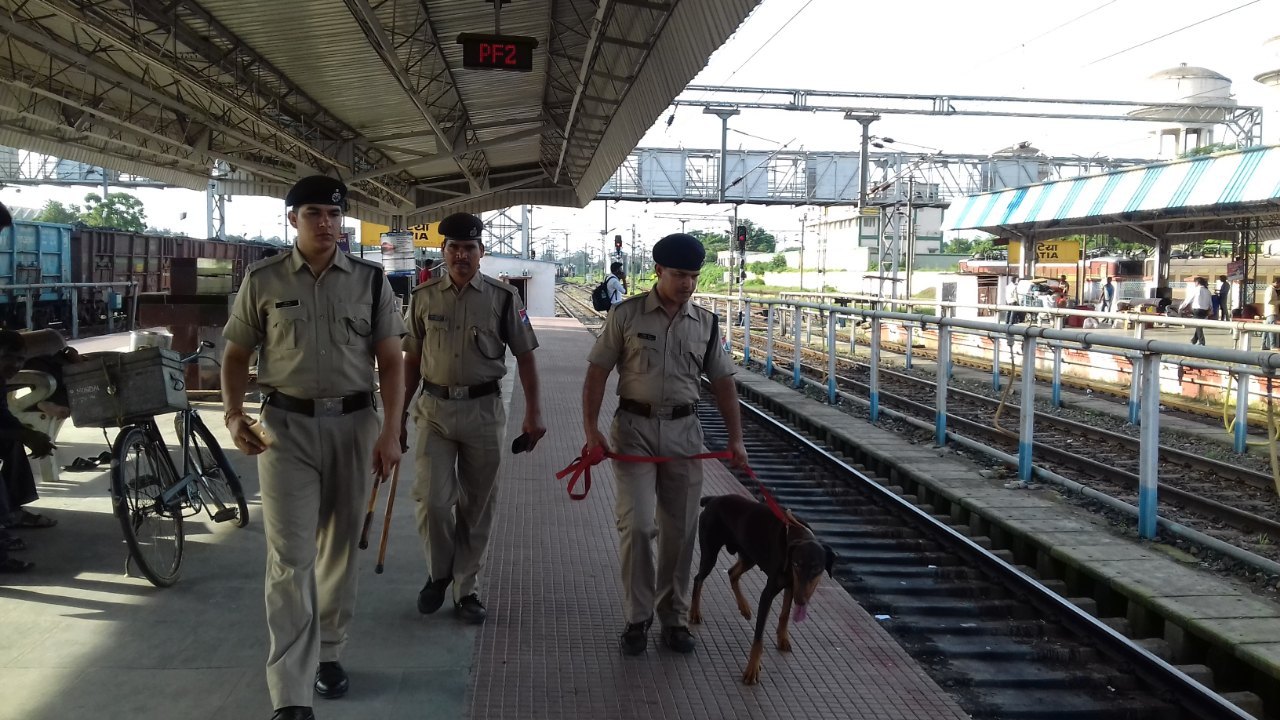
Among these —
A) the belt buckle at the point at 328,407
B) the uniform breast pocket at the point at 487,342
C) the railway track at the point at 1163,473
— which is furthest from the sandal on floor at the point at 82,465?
the railway track at the point at 1163,473

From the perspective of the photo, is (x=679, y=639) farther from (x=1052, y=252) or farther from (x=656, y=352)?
(x=1052, y=252)

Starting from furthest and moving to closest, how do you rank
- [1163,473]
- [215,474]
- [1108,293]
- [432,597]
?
1. [1108,293]
2. [1163,473]
3. [215,474]
4. [432,597]

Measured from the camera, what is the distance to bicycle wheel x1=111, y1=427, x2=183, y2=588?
16.7 ft

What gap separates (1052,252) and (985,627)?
2957 centimetres

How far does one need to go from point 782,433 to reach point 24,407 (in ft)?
26.6

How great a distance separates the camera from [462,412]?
195 inches

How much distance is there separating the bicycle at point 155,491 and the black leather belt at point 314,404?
1555mm

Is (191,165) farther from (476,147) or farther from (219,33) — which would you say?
(219,33)

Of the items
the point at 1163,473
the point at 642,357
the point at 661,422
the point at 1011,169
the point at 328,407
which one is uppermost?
the point at 1011,169

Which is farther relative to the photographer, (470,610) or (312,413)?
(470,610)

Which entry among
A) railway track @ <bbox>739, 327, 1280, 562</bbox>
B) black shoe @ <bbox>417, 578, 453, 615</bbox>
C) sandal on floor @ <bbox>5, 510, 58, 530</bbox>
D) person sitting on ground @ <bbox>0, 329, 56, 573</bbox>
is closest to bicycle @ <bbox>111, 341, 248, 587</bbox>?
person sitting on ground @ <bbox>0, 329, 56, 573</bbox>

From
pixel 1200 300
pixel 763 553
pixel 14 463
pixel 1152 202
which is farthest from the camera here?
pixel 1152 202

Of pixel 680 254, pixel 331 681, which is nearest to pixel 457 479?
pixel 331 681

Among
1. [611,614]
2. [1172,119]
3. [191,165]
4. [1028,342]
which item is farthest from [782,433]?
[1172,119]
